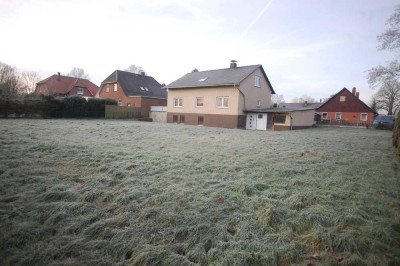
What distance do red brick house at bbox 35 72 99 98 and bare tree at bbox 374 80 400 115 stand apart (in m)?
67.6

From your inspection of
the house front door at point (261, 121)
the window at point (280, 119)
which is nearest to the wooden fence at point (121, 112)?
the house front door at point (261, 121)

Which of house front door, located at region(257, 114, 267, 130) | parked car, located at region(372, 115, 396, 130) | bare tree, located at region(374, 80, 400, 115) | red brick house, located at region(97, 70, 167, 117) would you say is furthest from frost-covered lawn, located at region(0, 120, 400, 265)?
bare tree, located at region(374, 80, 400, 115)

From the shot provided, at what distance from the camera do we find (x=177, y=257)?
2.86m

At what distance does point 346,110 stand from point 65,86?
2177 inches

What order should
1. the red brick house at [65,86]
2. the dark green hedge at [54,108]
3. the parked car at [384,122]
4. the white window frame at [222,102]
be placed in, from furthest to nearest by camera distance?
the red brick house at [65,86], the parked car at [384,122], the white window frame at [222,102], the dark green hedge at [54,108]

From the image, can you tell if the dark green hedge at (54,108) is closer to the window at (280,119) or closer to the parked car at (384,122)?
the window at (280,119)

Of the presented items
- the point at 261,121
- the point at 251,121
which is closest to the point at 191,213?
the point at 261,121

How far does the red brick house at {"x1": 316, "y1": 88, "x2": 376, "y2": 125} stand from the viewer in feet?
134

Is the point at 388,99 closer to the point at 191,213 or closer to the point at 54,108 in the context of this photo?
the point at 54,108

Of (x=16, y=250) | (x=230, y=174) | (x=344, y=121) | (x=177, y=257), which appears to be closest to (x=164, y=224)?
(x=177, y=257)

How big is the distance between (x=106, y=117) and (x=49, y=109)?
697 cm

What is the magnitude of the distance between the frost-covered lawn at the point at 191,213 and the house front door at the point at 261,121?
19.2 metres

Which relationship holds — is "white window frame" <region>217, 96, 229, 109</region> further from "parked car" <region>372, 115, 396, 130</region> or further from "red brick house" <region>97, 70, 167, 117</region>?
"parked car" <region>372, 115, 396, 130</region>

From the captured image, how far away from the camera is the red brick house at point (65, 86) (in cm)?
4650
